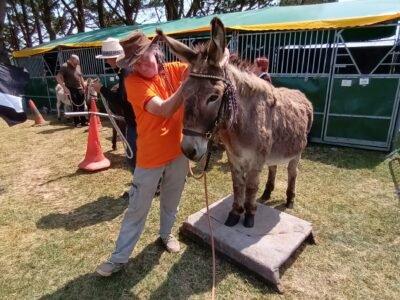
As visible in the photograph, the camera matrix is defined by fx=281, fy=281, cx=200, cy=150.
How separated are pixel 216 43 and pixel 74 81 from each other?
8394 mm

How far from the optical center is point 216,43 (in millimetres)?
1936

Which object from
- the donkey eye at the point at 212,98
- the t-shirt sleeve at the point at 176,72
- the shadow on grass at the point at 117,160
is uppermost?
the t-shirt sleeve at the point at 176,72

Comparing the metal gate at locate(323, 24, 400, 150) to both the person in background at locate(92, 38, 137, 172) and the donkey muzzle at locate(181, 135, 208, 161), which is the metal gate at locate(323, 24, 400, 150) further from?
the donkey muzzle at locate(181, 135, 208, 161)

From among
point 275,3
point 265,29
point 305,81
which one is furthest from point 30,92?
point 275,3

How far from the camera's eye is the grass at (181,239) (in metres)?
2.61

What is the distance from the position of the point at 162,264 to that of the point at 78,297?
814 mm

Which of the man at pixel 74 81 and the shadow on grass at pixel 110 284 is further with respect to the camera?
the man at pixel 74 81

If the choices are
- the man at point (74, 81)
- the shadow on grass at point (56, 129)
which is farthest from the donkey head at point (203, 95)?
the shadow on grass at point (56, 129)

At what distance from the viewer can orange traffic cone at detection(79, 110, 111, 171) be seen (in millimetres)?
5469

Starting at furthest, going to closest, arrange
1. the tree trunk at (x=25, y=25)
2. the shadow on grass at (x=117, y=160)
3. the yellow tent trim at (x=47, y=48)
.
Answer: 1. the tree trunk at (x=25, y=25)
2. the yellow tent trim at (x=47, y=48)
3. the shadow on grass at (x=117, y=160)

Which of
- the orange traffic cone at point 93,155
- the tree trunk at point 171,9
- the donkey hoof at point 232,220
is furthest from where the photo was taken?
the tree trunk at point 171,9

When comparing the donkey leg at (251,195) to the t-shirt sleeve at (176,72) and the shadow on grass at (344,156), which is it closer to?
the t-shirt sleeve at (176,72)

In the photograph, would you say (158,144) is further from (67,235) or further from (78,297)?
(67,235)

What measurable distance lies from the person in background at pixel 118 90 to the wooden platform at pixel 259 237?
59.6 inches
